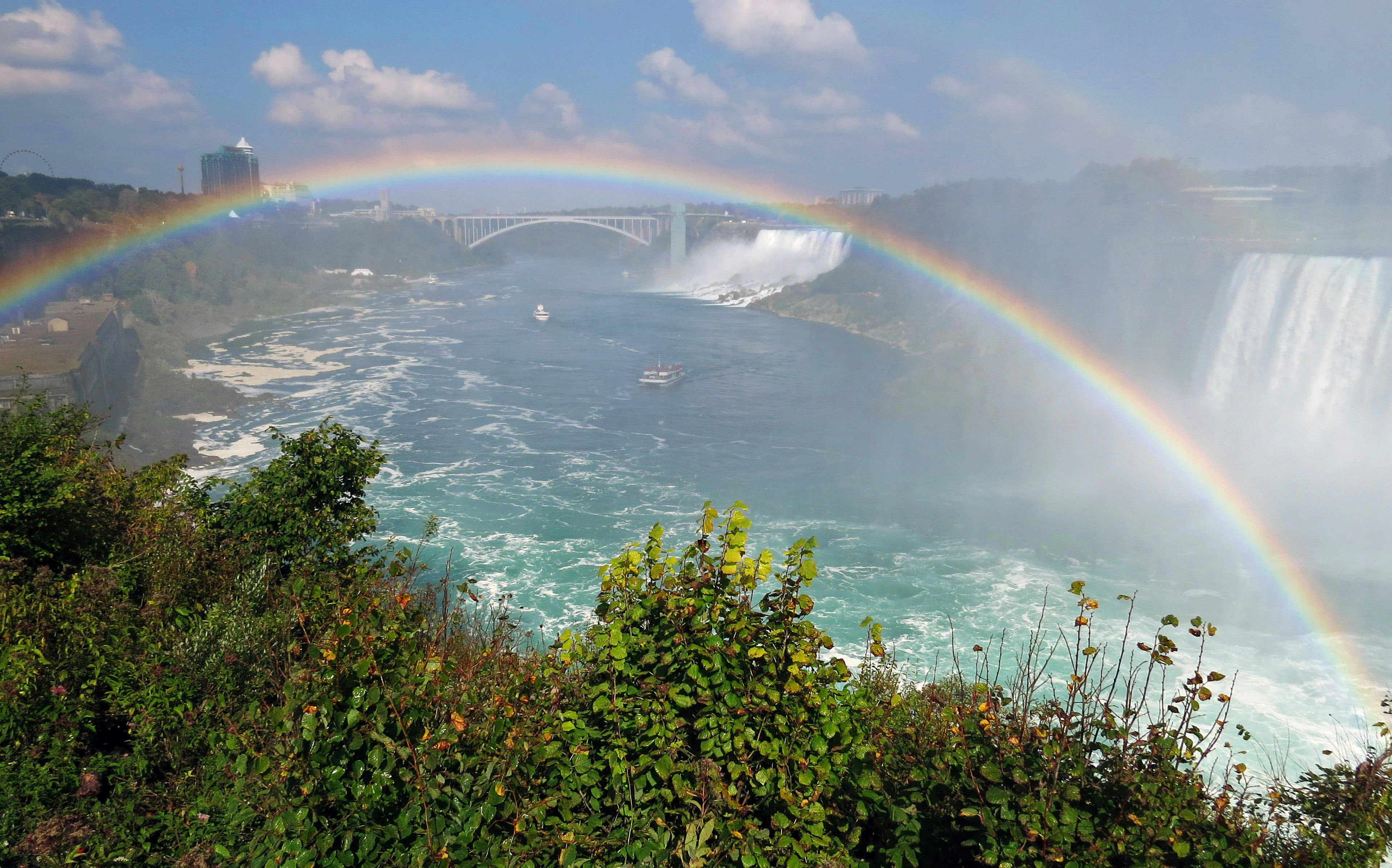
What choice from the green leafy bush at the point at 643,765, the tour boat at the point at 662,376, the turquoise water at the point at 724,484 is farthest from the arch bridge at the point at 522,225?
the green leafy bush at the point at 643,765

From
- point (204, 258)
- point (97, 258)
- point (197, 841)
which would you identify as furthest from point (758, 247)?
point (197, 841)

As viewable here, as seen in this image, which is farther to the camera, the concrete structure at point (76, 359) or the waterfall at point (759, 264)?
the waterfall at point (759, 264)

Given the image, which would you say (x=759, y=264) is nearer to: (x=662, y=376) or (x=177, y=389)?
(x=662, y=376)

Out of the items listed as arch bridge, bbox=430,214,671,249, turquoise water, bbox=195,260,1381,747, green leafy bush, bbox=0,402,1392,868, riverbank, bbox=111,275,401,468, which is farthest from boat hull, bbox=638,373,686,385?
Answer: arch bridge, bbox=430,214,671,249

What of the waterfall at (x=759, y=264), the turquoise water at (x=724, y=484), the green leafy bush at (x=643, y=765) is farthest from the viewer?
A: the waterfall at (x=759, y=264)

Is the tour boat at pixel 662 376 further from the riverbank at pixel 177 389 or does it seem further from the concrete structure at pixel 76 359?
the concrete structure at pixel 76 359

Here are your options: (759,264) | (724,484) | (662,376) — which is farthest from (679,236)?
(724,484)

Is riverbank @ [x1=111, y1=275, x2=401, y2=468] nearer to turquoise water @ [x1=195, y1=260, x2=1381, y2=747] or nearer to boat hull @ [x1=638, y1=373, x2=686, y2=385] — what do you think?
turquoise water @ [x1=195, y1=260, x2=1381, y2=747]
